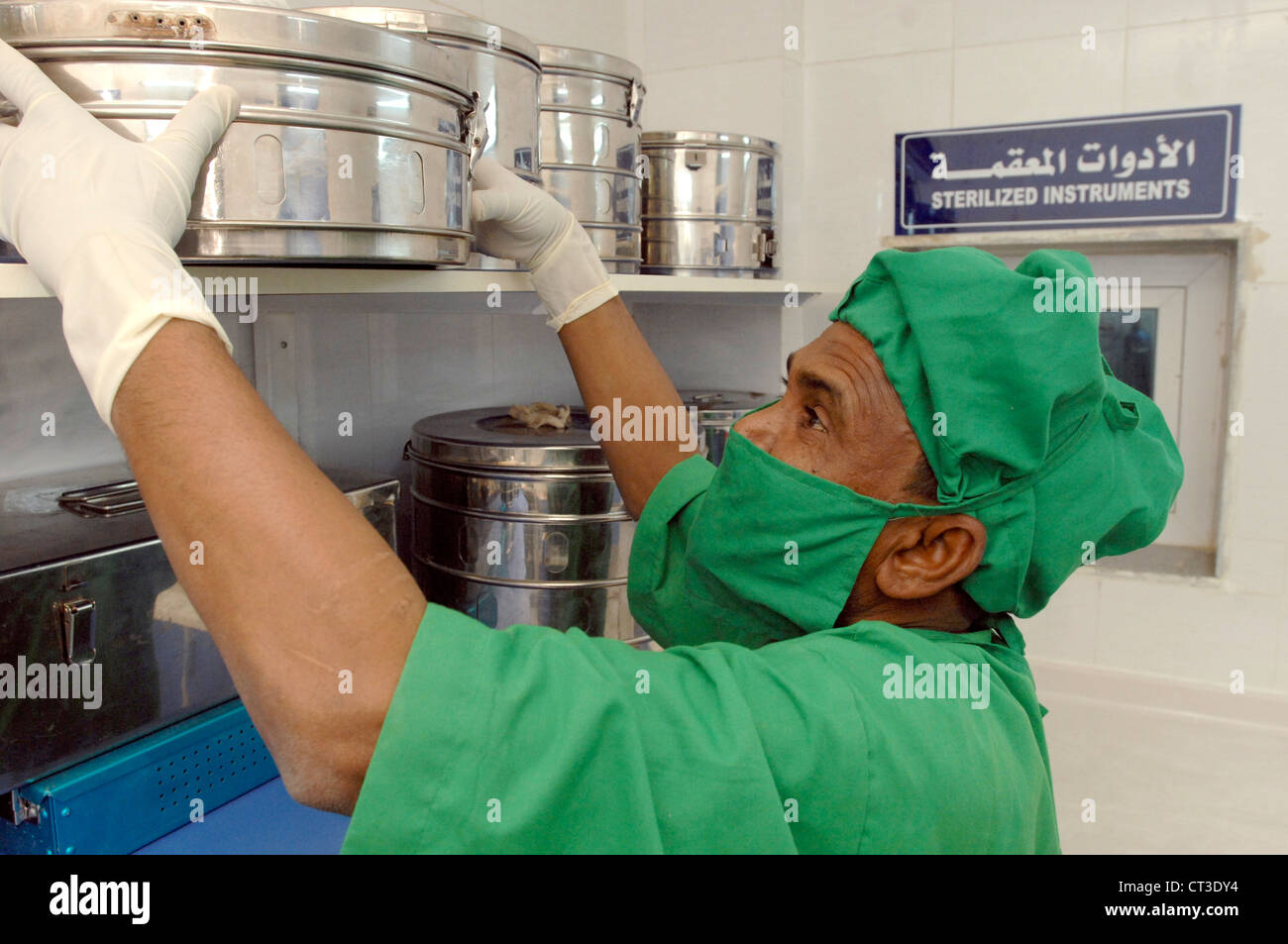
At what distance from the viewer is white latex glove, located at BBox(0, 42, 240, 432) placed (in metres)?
0.62

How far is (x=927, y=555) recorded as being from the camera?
836 mm

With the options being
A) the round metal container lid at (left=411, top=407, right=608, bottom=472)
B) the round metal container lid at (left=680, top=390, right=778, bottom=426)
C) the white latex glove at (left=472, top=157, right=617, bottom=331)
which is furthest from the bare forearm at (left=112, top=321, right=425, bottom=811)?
the round metal container lid at (left=680, top=390, right=778, bottom=426)

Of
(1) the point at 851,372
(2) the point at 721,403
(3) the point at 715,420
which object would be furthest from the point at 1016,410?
(2) the point at 721,403

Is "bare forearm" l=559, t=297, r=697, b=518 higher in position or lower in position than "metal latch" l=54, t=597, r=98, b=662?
higher

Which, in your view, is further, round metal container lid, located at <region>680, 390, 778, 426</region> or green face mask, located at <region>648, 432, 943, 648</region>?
round metal container lid, located at <region>680, 390, 778, 426</region>

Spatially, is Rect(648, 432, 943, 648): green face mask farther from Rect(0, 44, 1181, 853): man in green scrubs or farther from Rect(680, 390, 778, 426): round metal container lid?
Rect(680, 390, 778, 426): round metal container lid

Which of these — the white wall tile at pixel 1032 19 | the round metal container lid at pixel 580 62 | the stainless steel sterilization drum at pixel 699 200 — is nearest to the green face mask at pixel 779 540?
the round metal container lid at pixel 580 62

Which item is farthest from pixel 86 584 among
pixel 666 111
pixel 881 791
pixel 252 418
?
pixel 666 111

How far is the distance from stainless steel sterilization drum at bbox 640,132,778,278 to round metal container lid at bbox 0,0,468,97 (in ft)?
3.40

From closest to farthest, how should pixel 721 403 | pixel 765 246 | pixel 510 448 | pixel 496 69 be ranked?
pixel 496 69, pixel 510 448, pixel 721 403, pixel 765 246

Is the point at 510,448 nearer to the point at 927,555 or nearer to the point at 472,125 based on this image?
the point at 472,125

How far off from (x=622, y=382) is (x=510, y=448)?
0.20 metres

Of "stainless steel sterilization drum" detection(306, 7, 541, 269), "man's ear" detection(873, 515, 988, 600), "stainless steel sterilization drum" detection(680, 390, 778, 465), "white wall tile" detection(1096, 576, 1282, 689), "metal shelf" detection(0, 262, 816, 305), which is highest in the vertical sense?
"stainless steel sterilization drum" detection(306, 7, 541, 269)
